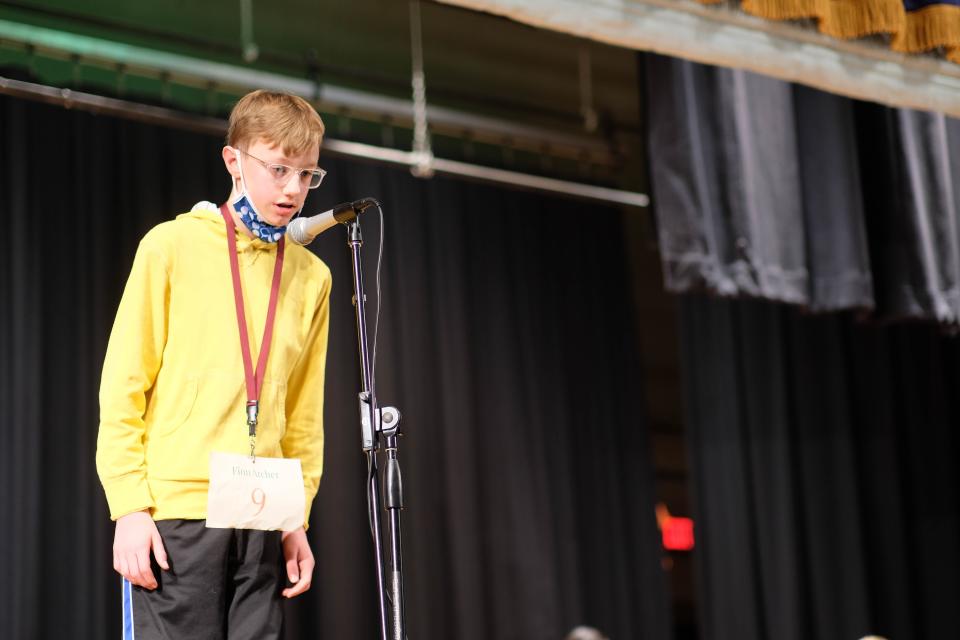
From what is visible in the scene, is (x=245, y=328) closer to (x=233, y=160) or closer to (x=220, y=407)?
(x=220, y=407)

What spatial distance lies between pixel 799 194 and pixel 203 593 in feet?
7.81

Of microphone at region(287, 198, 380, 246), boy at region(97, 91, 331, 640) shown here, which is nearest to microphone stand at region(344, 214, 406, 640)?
microphone at region(287, 198, 380, 246)

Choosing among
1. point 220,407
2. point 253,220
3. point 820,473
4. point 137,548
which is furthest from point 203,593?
point 820,473

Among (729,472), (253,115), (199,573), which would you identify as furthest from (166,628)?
(729,472)

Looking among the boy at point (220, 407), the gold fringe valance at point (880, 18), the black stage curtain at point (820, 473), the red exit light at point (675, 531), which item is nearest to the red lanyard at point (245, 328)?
the boy at point (220, 407)

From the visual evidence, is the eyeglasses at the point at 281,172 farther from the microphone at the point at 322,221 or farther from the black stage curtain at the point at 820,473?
Answer: the black stage curtain at the point at 820,473

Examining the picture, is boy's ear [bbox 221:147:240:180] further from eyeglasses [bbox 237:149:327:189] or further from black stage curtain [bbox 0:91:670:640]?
black stage curtain [bbox 0:91:670:640]

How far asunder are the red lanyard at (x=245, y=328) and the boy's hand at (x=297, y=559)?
0.20m

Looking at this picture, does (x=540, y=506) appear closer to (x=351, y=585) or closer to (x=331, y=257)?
(x=351, y=585)

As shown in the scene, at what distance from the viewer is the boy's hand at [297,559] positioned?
2096 mm

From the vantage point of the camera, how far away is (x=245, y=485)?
6.40ft

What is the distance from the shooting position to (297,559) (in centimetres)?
211

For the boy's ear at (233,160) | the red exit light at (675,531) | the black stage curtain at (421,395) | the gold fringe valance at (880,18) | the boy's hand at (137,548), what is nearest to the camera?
the boy's hand at (137,548)

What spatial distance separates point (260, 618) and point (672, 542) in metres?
8.17
